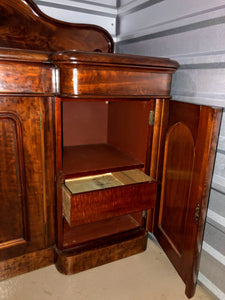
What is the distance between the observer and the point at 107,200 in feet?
4.39

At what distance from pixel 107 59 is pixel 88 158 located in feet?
2.30

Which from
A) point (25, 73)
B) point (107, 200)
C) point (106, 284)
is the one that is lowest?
point (106, 284)

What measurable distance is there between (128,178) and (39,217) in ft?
1.99

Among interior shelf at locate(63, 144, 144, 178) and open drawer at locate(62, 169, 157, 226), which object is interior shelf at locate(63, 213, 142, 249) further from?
interior shelf at locate(63, 144, 144, 178)

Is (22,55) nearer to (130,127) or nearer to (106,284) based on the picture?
(130,127)

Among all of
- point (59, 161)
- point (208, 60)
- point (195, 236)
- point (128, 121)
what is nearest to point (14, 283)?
point (59, 161)

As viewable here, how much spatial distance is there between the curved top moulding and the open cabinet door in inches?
28.9

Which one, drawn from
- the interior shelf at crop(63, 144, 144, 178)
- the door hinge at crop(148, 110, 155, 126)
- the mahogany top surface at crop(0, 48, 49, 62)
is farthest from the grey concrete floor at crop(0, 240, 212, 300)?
the mahogany top surface at crop(0, 48, 49, 62)

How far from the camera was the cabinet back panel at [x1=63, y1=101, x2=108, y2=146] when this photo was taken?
181 centimetres

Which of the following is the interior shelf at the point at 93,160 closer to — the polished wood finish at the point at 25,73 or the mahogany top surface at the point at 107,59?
the polished wood finish at the point at 25,73

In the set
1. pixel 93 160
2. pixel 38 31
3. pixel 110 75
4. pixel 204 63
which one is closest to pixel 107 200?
pixel 93 160

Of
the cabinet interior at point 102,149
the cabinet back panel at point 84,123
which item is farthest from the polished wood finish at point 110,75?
the cabinet back panel at point 84,123

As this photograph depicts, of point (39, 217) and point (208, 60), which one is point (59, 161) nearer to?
point (39, 217)

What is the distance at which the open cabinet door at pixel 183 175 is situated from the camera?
3.55ft
